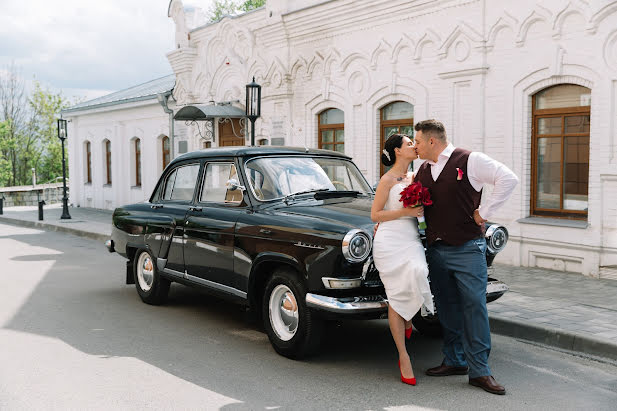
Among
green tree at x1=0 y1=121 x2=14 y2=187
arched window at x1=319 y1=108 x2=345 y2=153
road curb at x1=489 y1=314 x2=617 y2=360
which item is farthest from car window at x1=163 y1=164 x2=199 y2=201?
green tree at x1=0 y1=121 x2=14 y2=187

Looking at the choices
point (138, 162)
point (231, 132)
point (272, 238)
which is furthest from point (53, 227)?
point (272, 238)

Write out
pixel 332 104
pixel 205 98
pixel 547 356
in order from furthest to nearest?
pixel 205 98 → pixel 332 104 → pixel 547 356

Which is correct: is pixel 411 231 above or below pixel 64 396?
above

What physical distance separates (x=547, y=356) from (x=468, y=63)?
6526mm

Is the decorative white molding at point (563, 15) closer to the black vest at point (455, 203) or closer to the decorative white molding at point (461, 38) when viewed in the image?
the decorative white molding at point (461, 38)

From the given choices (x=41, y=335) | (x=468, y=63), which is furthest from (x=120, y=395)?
(x=468, y=63)

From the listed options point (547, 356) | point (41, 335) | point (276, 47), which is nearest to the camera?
point (547, 356)

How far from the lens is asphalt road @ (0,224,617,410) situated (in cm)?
477

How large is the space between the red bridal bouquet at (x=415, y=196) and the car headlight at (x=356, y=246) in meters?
0.48

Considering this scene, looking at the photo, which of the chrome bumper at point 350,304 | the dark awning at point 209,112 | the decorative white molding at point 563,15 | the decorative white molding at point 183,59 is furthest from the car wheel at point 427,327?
the decorative white molding at point 183,59

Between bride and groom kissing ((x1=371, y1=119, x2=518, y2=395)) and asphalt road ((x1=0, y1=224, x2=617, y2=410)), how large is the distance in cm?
42

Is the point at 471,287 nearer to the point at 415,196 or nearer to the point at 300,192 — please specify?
the point at 415,196

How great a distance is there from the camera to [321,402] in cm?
472

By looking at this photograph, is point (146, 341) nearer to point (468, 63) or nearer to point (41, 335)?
point (41, 335)
